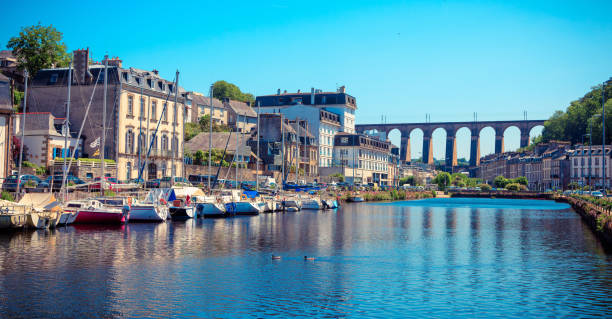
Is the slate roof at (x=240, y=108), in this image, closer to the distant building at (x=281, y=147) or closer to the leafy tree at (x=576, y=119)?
the distant building at (x=281, y=147)

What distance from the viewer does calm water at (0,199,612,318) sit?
1998cm

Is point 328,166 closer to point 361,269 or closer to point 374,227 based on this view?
point 374,227

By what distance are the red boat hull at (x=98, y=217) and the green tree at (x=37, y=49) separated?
1646 inches

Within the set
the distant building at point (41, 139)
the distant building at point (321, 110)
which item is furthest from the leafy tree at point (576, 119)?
the distant building at point (41, 139)

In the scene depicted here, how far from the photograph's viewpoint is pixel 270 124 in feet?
346

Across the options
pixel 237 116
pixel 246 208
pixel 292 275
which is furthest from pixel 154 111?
pixel 237 116

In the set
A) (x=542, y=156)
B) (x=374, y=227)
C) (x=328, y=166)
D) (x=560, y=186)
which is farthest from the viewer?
(x=542, y=156)

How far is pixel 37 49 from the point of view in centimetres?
7894

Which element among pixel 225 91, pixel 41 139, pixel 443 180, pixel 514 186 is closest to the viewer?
A: pixel 41 139

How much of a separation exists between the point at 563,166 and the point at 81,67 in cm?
11791

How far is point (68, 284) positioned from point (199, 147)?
2763 inches

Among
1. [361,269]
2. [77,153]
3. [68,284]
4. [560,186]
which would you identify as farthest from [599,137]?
[68,284]

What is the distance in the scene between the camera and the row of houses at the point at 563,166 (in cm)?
13512

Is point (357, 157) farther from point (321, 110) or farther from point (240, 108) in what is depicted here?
point (240, 108)
